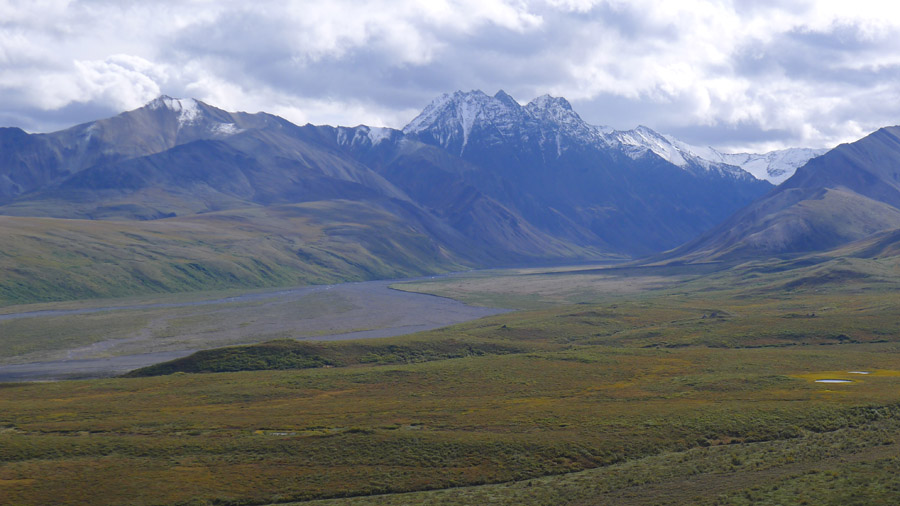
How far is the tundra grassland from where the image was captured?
52594 millimetres

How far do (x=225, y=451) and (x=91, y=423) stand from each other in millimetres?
20493

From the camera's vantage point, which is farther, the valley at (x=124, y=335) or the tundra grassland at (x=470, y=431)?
the valley at (x=124, y=335)

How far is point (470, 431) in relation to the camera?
68.5m

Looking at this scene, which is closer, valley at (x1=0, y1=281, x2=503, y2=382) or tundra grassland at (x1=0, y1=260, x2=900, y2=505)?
tundra grassland at (x1=0, y1=260, x2=900, y2=505)

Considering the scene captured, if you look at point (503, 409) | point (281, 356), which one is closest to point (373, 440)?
point (503, 409)

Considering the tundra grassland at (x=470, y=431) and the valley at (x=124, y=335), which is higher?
the valley at (x=124, y=335)

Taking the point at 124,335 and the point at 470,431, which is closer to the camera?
the point at 470,431

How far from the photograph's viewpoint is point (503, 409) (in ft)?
261

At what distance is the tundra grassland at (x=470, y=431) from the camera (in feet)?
173

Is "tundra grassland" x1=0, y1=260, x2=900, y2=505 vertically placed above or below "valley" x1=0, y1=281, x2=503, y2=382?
below

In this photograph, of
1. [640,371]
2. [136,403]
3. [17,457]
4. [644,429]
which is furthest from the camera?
[640,371]

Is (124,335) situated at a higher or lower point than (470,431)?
higher

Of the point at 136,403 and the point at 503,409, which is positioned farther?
the point at 136,403

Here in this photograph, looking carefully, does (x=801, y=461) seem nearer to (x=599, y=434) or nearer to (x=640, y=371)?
(x=599, y=434)
